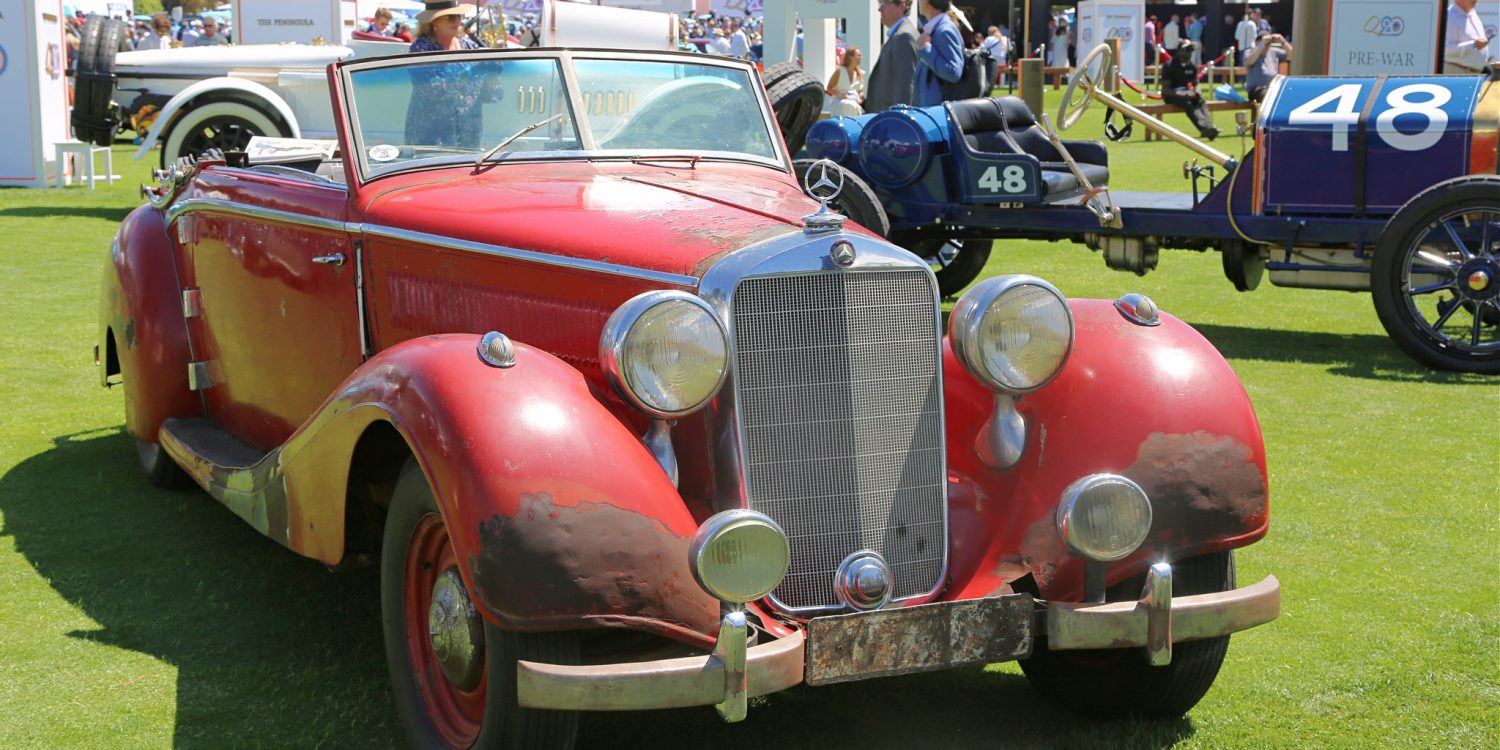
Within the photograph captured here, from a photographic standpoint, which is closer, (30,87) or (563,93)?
(563,93)

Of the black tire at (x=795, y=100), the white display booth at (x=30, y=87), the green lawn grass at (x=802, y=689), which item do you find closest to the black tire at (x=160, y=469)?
the green lawn grass at (x=802, y=689)

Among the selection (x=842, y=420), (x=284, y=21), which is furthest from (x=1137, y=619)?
(x=284, y=21)

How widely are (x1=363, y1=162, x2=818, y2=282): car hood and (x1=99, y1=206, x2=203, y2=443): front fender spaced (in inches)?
60.3

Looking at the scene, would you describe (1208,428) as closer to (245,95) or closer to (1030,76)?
(1030,76)

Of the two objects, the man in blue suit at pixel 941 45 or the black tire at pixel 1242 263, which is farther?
the man in blue suit at pixel 941 45

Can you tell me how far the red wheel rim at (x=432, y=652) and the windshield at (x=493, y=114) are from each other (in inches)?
54.4

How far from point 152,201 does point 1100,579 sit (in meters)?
3.96

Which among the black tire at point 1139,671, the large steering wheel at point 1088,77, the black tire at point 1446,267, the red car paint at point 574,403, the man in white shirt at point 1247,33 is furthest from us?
the man in white shirt at point 1247,33

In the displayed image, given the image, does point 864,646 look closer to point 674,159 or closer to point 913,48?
point 674,159

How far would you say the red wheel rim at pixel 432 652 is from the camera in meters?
3.13

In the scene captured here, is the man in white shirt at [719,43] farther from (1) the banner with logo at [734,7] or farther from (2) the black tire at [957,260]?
(2) the black tire at [957,260]

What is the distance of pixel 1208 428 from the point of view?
3.29m

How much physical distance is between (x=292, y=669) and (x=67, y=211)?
11236mm

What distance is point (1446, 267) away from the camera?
7344 millimetres
